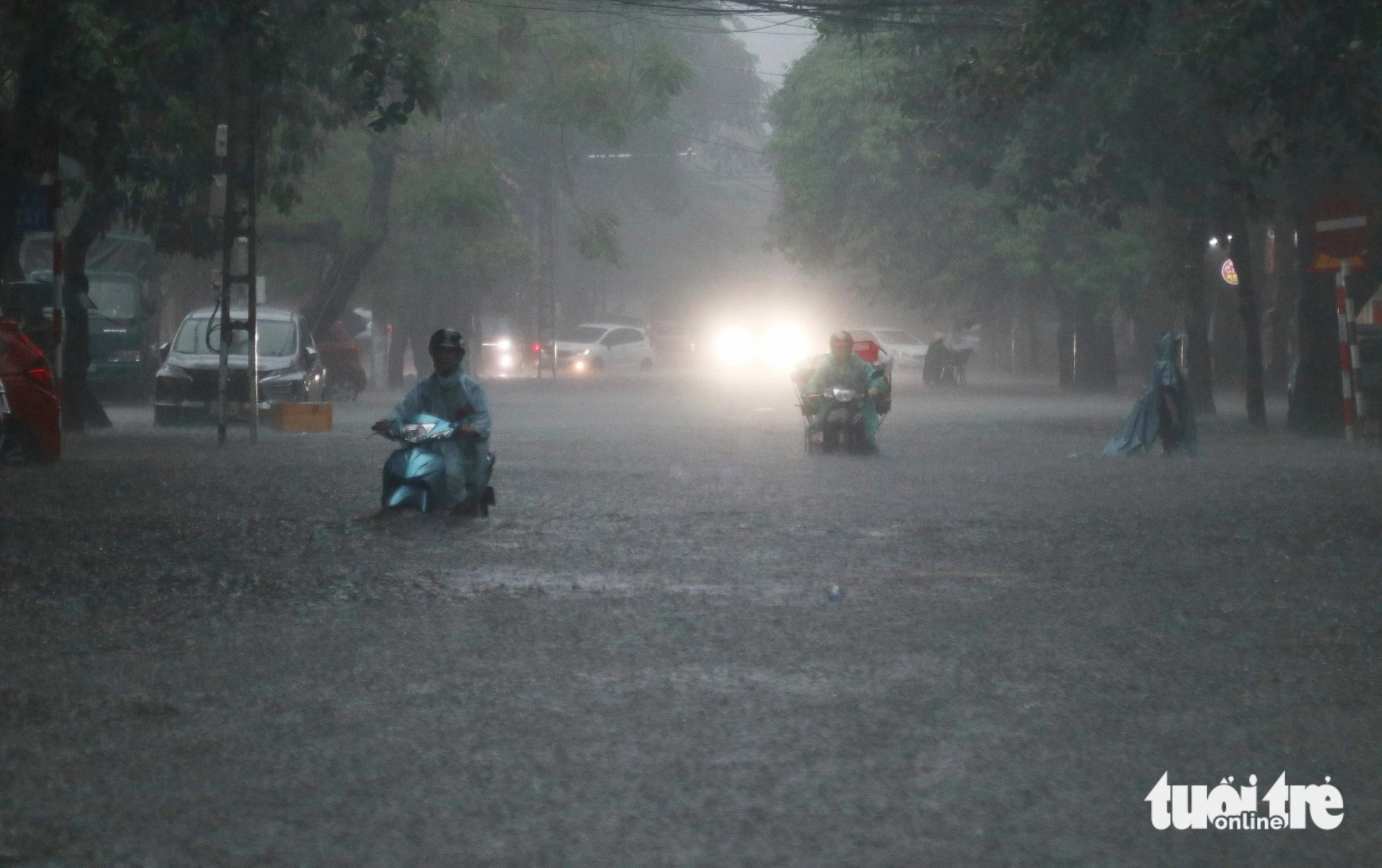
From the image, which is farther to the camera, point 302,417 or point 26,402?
point 302,417

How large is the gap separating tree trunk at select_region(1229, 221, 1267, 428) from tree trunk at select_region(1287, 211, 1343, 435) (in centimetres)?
233

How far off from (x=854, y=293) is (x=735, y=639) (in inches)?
2422

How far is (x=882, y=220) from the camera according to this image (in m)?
57.8

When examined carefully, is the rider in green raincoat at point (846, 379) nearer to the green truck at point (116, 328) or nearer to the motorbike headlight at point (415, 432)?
the motorbike headlight at point (415, 432)

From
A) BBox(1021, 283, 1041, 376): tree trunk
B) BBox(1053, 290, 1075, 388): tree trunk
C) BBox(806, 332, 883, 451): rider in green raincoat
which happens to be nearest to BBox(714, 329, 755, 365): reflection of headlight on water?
BBox(1021, 283, 1041, 376): tree trunk

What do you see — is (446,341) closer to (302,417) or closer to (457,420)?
(457,420)

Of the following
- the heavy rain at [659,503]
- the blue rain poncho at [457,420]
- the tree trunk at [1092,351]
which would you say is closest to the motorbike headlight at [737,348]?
the heavy rain at [659,503]

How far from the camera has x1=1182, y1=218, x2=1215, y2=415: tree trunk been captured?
32312 millimetres

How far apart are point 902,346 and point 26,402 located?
163 ft

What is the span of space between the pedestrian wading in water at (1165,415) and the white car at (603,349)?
1728 inches

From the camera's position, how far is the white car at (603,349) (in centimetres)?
6456

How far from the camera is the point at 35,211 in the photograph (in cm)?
2139

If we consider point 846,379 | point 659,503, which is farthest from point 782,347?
point 659,503

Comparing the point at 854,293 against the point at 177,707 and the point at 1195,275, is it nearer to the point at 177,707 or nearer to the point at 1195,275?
the point at 1195,275
